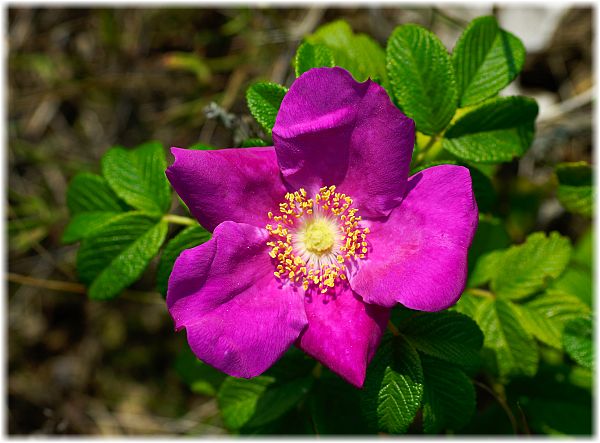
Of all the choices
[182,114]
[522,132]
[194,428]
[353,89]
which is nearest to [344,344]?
[353,89]

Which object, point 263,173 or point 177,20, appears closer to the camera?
point 263,173

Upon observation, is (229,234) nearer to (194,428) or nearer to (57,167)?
(194,428)

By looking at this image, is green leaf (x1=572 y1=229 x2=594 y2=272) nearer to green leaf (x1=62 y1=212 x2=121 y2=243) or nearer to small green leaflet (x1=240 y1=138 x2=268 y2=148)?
small green leaflet (x1=240 y1=138 x2=268 y2=148)

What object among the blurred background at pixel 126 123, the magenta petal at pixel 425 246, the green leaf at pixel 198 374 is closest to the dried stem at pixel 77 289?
the blurred background at pixel 126 123

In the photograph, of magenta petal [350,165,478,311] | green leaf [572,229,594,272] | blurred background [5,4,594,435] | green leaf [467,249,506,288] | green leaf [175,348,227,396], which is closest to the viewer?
magenta petal [350,165,478,311]

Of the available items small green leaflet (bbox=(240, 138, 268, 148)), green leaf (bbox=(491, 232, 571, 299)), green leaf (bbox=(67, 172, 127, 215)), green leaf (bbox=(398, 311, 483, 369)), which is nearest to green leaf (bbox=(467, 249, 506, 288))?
green leaf (bbox=(491, 232, 571, 299))

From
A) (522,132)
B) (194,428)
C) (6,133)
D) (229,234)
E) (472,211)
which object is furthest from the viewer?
(6,133)
